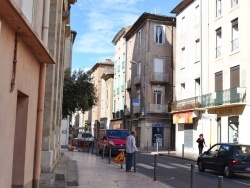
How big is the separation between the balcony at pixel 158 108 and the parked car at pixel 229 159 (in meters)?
26.6

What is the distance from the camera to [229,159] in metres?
15.9

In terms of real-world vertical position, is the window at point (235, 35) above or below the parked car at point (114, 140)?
above

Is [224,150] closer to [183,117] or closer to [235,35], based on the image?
[235,35]

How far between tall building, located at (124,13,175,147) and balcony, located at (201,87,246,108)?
1214 centimetres

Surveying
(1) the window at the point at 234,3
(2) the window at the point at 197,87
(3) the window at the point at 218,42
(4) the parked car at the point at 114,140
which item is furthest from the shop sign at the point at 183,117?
(1) the window at the point at 234,3

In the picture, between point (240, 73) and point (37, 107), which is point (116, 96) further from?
point (37, 107)

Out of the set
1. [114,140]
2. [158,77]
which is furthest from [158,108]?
[114,140]

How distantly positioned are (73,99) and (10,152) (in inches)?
1042

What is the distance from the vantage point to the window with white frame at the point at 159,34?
4591 cm

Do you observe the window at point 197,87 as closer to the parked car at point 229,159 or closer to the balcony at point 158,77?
the balcony at point 158,77

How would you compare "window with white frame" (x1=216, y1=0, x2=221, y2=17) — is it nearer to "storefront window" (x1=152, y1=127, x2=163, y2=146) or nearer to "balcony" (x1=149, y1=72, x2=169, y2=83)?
"balcony" (x1=149, y1=72, x2=169, y2=83)

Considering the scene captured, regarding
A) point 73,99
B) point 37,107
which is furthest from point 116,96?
point 37,107

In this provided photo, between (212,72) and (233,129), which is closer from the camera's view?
(233,129)

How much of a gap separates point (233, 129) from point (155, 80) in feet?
54.6
